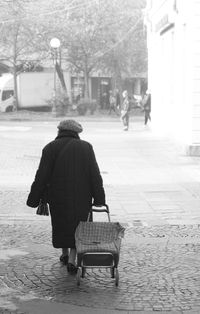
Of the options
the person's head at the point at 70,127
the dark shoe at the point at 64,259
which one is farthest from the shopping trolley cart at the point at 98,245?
the person's head at the point at 70,127

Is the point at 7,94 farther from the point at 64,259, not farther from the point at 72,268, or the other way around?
the point at 72,268

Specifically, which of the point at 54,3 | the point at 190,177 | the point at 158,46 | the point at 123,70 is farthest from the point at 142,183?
the point at 123,70

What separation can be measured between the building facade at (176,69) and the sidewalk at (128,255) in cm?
329

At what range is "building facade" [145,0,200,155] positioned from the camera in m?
16.2

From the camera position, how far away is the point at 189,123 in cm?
1645

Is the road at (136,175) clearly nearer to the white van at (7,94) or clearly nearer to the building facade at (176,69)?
the building facade at (176,69)

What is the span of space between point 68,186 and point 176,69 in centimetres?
1363

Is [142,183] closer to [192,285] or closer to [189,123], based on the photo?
[189,123]

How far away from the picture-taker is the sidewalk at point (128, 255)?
17.0 ft

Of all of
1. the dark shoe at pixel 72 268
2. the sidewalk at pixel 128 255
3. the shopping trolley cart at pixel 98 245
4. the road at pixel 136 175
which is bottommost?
the road at pixel 136 175

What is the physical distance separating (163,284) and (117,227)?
0.71 metres

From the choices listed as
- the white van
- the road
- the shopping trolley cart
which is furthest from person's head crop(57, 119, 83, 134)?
the white van

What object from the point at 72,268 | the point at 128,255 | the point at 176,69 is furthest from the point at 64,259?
the point at 176,69

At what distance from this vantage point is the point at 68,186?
5801mm
